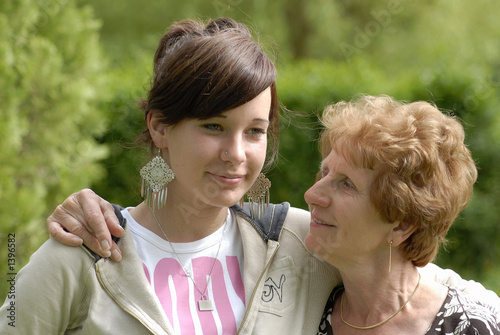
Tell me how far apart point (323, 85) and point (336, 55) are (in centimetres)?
641

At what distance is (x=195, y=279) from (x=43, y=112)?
3.62 m

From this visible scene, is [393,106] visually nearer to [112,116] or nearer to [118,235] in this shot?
[118,235]

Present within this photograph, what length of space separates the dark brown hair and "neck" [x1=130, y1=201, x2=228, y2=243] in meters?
0.36

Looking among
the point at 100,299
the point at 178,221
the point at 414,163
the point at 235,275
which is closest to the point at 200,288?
the point at 235,275

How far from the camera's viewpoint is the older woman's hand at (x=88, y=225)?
212cm

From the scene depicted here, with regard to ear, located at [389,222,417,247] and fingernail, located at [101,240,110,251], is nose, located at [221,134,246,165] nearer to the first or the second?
fingernail, located at [101,240,110,251]

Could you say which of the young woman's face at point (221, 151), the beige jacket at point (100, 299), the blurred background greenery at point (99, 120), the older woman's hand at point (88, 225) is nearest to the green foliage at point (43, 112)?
the blurred background greenery at point (99, 120)

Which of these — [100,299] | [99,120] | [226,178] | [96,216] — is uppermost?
[226,178]

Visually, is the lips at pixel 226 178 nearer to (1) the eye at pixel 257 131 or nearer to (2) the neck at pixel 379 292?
(1) the eye at pixel 257 131

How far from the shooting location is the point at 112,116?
6.65m

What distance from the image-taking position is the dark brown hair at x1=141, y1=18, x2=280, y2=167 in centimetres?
212

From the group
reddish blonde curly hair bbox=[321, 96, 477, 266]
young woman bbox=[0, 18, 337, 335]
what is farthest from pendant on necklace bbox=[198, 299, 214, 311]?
reddish blonde curly hair bbox=[321, 96, 477, 266]

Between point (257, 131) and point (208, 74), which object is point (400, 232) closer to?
point (257, 131)

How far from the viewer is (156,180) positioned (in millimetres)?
2330
